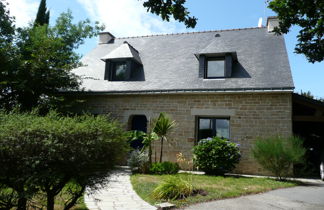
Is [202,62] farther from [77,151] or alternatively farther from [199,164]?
[77,151]

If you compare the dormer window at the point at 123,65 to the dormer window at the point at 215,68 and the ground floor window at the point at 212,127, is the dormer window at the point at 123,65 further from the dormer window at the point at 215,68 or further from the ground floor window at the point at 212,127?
the ground floor window at the point at 212,127

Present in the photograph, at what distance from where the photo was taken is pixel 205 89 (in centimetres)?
1080

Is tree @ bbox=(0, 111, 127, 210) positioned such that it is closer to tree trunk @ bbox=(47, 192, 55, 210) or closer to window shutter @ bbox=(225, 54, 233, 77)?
tree trunk @ bbox=(47, 192, 55, 210)

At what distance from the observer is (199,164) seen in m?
9.76

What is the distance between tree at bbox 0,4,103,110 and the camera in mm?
11133

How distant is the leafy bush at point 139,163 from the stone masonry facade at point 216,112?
1624mm

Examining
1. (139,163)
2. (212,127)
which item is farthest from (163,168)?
(212,127)

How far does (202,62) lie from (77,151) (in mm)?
9282

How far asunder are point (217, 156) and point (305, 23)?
17.2 feet

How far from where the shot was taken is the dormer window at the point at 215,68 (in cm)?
1181

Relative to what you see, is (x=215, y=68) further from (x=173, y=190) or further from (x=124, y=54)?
(x=173, y=190)

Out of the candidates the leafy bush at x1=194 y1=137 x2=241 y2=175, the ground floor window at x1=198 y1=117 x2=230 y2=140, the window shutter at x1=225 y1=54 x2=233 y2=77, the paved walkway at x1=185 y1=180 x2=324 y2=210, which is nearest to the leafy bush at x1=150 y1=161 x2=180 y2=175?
the leafy bush at x1=194 y1=137 x2=241 y2=175

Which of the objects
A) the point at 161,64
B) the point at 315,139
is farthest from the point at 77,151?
the point at 315,139

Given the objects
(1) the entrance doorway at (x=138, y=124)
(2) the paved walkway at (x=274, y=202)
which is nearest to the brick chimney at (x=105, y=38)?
(1) the entrance doorway at (x=138, y=124)
